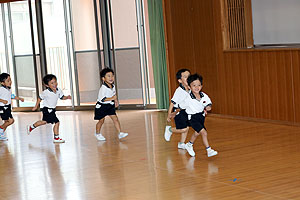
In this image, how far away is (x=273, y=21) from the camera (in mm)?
9914

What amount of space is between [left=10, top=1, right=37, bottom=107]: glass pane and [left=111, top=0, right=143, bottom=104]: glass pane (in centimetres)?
215

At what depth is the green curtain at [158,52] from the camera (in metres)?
10.2

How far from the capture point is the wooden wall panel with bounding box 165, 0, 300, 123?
305 inches

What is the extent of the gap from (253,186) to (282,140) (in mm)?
2237

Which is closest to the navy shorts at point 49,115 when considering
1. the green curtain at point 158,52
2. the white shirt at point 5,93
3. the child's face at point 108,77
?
the white shirt at point 5,93

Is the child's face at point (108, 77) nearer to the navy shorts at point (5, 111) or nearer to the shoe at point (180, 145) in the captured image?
the shoe at point (180, 145)

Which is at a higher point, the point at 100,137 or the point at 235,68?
the point at 235,68

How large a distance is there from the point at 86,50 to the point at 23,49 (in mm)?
1592

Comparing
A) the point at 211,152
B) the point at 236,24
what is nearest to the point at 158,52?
the point at 236,24

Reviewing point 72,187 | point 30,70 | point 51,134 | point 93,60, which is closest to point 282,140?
point 72,187

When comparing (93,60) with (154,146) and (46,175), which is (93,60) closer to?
(154,146)

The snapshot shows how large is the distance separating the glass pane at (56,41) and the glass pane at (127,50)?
1.30 metres

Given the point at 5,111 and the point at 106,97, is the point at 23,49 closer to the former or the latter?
the point at 5,111

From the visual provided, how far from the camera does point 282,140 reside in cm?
671
